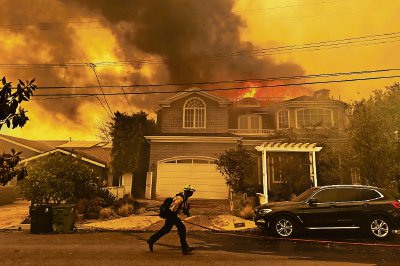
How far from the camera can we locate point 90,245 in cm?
857

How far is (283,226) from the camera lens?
9.59 m

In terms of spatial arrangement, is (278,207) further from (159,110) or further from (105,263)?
(159,110)

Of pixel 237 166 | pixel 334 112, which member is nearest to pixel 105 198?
pixel 237 166

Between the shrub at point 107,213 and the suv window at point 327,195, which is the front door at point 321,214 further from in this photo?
the shrub at point 107,213

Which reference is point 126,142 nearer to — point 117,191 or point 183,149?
point 117,191

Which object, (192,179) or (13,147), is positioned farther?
(13,147)

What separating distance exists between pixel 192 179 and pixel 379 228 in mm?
12232

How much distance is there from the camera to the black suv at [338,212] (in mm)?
9305

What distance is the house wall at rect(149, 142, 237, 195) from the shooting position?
20.9m

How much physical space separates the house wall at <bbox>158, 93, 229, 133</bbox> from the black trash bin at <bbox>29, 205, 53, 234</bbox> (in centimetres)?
1234

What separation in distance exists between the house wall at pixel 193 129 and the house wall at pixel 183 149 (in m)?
1.53

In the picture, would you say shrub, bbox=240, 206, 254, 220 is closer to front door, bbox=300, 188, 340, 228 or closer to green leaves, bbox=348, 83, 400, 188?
front door, bbox=300, 188, 340, 228

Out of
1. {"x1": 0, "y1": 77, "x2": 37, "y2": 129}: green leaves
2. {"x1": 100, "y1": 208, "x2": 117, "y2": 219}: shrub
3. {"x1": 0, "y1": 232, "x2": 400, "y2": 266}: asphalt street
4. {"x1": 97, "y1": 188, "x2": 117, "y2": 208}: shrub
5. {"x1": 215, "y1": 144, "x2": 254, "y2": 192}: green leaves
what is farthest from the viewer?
{"x1": 215, "y1": 144, "x2": 254, "y2": 192}: green leaves

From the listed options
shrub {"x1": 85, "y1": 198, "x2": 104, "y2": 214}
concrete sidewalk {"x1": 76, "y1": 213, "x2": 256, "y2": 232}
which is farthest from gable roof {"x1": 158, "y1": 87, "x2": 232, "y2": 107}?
concrete sidewalk {"x1": 76, "y1": 213, "x2": 256, "y2": 232}
